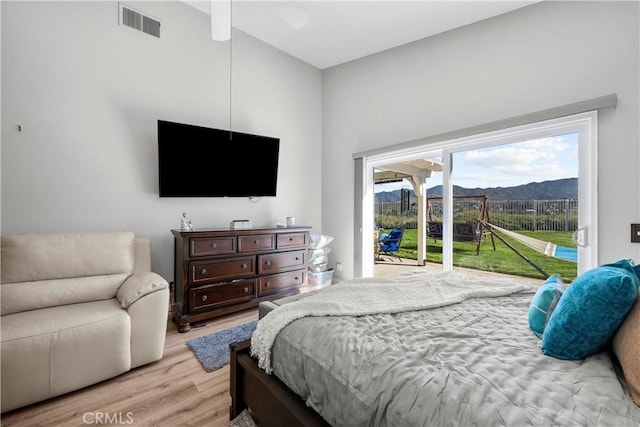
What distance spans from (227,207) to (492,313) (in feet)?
9.00

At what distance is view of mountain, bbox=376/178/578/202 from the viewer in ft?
7.89

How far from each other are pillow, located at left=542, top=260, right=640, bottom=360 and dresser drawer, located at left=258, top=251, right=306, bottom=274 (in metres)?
2.44

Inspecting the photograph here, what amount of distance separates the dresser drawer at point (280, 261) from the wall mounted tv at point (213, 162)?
0.77 meters

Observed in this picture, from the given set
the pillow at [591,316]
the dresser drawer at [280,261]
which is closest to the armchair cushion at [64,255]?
the dresser drawer at [280,261]

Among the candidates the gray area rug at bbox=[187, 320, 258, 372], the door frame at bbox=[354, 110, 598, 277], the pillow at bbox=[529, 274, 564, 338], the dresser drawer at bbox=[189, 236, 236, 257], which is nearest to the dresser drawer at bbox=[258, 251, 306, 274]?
the dresser drawer at bbox=[189, 236, 236, 257]

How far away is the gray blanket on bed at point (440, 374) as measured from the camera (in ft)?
2.44

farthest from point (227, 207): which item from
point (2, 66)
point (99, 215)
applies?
point (2, 66)

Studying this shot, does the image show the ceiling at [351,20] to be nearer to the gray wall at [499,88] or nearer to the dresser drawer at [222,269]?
the gray wall at [499,88]

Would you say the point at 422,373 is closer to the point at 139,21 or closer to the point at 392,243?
the point at 392,243

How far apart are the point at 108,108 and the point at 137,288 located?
1708 mm

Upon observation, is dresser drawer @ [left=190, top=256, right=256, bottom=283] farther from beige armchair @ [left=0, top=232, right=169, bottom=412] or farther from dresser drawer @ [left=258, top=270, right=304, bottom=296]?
beige armchair @ [left=0, top=232, right=169, bottom=412]

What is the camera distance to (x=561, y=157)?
2438 millimetres

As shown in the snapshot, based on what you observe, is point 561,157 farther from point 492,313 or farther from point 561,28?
point 492,313

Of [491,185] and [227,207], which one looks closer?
[491,185]
